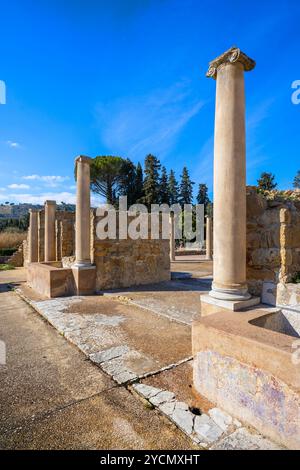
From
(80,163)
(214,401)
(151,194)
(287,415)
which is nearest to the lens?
(287,415)

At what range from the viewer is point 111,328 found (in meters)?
3.93

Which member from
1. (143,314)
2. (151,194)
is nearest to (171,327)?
(143,314)

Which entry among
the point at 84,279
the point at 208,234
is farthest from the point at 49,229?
the point at 208,234

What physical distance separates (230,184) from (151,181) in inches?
1215

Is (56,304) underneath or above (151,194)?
underneath

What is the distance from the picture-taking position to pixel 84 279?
20.9ft

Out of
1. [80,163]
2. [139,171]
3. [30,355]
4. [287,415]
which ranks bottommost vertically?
[30,355]

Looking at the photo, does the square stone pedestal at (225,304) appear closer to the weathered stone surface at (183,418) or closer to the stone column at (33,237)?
the weathered stone surface at (183,418)

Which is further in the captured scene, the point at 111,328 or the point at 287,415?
the point at 111,328

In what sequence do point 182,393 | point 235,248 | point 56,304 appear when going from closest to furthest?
point 182,393, point 235,248, point 56,304

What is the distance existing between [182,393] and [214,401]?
0.97ft

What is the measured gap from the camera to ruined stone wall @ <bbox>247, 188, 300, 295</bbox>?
9.86 feet

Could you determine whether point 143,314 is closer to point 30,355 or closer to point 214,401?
point 30,355

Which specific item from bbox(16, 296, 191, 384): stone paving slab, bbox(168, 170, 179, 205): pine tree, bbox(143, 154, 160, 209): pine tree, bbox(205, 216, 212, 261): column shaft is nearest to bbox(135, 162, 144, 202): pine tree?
bbox(143, 154, 160, 209): pine tree
